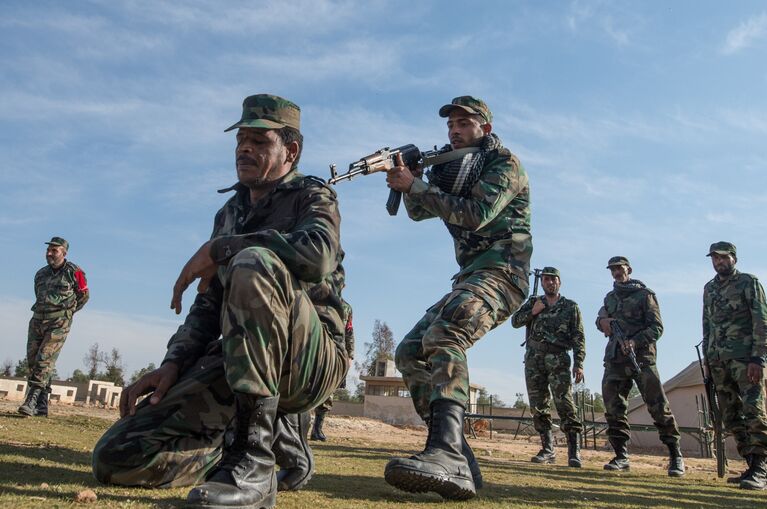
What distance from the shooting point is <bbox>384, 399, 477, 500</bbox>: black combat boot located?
3.06 meters

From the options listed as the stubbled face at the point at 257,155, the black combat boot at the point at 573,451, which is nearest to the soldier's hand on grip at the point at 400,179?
the stubbled face at the point at 257,155

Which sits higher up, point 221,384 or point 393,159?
point 393,159

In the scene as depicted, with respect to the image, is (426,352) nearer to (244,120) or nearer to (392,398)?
(244,120)

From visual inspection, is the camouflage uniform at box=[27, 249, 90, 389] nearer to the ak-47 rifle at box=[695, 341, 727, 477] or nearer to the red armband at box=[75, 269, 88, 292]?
the red armband at box=[75, 269, 88, 292]

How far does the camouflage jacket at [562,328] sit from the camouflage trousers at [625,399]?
0.59 metres

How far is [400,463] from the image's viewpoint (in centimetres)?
305

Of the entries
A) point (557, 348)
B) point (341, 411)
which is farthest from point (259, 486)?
point (341, 411)

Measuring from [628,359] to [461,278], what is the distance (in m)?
5.46

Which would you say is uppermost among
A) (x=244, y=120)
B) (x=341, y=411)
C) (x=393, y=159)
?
(x=393, y=159)

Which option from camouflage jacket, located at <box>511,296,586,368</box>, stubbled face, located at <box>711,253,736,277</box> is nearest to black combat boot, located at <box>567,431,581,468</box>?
camouflage jacket, located at <box>511,296,586,368</box>

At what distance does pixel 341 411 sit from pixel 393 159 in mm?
36206

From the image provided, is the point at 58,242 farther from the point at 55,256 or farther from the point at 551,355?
the point at 551,355

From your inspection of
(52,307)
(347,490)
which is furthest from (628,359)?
(52,307)

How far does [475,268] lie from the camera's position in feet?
13.6
